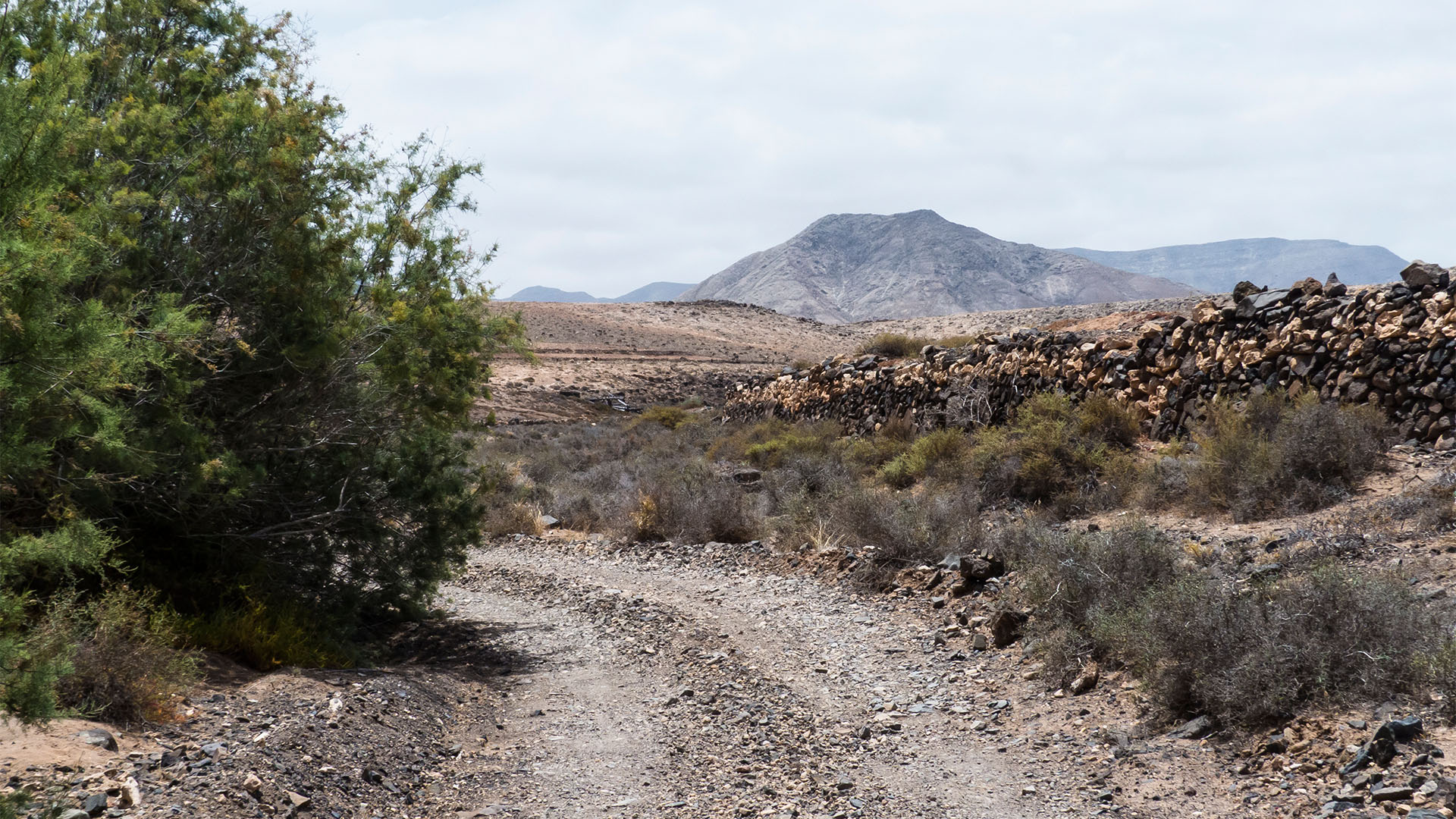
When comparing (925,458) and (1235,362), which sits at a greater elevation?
(1235,362)

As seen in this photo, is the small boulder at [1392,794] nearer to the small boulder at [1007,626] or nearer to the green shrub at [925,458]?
the small boulder at [1007,626]

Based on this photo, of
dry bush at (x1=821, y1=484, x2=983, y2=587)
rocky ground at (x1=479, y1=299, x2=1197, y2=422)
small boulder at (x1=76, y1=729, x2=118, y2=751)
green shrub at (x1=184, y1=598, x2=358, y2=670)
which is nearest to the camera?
small boulder at (x1=76, y1=729, x2=118, y2=751)

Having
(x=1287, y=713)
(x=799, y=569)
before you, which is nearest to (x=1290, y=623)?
(x=1287, y=713)

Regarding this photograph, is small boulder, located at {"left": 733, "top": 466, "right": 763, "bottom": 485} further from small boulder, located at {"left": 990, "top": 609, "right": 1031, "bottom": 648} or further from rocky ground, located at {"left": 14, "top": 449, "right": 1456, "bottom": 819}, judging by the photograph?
small boulder, located at {"left": 990, "top": 609, "right": 1031, "bottom": 648}

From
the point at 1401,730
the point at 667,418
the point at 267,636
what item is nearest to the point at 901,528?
the point at 1401,730

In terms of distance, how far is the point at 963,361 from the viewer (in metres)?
18.4

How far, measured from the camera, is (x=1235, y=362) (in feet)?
41.8

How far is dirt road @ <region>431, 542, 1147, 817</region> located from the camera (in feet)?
16.2

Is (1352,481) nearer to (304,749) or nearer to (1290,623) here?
(1290,623)

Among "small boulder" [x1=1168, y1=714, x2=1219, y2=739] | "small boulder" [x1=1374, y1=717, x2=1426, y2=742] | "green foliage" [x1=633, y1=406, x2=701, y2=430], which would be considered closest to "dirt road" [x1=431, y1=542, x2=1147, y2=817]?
"small boulder" [x1=1168, y1=714, x2=1219, y2=739]

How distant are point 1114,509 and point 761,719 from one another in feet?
22.8

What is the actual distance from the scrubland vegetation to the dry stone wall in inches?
24.1

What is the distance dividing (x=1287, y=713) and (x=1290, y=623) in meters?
0.52

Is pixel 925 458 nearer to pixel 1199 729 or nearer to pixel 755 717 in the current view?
pixel 755 717
